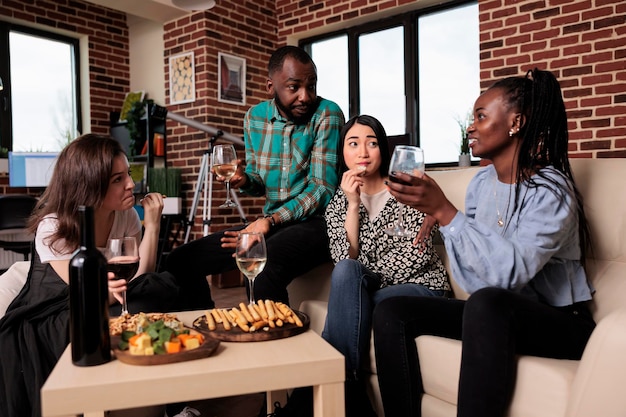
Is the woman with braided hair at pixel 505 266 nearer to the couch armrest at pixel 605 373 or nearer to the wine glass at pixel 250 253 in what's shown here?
the couch armrest at pixel 605 373

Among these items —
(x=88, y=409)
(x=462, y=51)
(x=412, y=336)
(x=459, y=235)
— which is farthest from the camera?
(x=462, y=51)

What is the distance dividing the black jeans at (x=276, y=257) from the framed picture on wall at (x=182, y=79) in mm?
2708

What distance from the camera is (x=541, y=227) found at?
4.19 feet

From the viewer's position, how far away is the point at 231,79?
4.57 meters

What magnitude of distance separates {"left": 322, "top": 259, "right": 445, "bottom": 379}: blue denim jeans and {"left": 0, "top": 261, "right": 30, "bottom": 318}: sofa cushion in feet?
3.19

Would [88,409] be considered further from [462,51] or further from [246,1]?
[246,1]

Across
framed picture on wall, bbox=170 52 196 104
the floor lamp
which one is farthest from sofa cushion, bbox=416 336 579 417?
framed picture on wall, bbox=170 52 196 104

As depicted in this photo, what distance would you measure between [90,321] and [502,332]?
87 cm

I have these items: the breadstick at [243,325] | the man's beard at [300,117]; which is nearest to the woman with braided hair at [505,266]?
the breadstick at [243,325]

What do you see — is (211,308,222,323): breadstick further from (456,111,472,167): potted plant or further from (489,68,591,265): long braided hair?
(456,111,472,167): potted plant

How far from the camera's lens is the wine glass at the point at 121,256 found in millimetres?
1146

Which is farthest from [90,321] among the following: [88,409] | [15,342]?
[15,342]

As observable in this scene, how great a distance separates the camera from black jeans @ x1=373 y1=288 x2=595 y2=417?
46.2 inches

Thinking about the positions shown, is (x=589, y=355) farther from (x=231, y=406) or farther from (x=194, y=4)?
(x=194, y=4)
